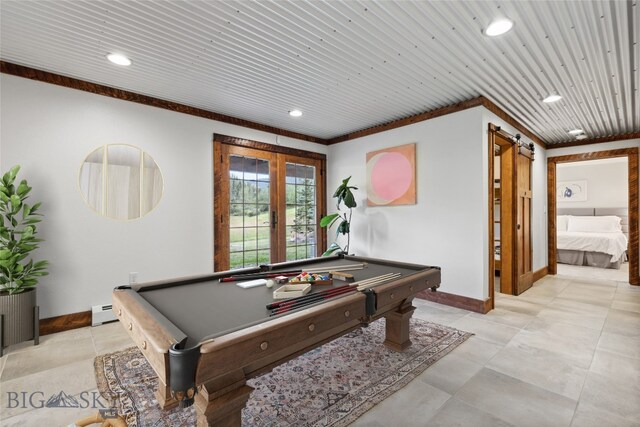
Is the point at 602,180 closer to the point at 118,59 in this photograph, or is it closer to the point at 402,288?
the point at 402,288

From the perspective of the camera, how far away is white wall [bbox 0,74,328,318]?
2.81 meters

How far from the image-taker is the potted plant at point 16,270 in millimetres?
2473

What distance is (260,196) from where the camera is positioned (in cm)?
457

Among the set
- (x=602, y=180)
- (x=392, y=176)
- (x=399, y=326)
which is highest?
(x=602, y=180)

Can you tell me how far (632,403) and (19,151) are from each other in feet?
17.2

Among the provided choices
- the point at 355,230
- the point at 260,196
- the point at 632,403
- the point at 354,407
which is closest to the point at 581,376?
the point at 632,403

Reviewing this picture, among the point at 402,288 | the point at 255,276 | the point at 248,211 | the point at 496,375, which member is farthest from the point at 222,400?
the point at 248,211

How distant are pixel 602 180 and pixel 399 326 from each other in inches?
358

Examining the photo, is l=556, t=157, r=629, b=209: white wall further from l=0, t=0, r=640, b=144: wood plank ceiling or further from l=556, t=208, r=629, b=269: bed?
l=0, t=0, r=640, b=144: wood plank ceiling

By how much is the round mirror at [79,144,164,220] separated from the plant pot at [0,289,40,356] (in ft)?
3.31

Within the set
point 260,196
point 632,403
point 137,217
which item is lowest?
point 632,403

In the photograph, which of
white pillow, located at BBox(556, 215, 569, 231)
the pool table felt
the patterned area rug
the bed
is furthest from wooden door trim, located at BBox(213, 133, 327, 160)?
white pillow, located at BBox(556, 215, 569, 231)

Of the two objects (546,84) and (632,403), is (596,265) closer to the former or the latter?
(546,84)

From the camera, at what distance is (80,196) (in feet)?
9.96
